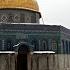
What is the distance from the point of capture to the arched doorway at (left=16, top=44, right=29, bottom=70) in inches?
791

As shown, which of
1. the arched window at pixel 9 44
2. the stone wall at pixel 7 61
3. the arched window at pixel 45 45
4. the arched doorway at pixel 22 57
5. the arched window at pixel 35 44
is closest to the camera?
the stone wall at pixel 7 61

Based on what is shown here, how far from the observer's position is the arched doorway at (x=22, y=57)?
2009 cm

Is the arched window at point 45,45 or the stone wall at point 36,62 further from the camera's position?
the arched window at point 45,45

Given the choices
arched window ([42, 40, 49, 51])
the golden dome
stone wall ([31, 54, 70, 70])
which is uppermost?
the golden dome

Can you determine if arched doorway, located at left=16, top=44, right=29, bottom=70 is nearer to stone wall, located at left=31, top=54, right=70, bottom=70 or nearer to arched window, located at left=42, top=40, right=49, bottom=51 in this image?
stone wall, located at left=31, top=54, right=70, bottom=70

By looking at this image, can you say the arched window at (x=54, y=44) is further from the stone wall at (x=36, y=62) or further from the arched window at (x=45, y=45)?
the stone wall at (x=36, y=62)

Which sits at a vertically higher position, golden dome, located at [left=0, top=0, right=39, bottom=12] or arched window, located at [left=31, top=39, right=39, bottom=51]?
golden dome, located at [left=0, top=0, right=39, bottom=12]

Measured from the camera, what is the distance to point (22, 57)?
68.6 feet

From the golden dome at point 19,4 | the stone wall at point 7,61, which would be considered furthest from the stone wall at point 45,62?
the golden dome at point 19,4

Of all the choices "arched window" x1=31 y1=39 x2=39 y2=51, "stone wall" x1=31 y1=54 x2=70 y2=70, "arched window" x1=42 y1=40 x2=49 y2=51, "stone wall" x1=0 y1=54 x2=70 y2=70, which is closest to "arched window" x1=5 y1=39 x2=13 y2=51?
"arched window" x1=31 y1=39 x2=39 y2=51

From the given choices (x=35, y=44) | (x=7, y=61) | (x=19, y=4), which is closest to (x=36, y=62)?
(x=7, y=61)

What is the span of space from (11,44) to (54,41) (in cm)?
316

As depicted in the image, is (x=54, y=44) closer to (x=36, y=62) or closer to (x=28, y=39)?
(x=28, y=39)

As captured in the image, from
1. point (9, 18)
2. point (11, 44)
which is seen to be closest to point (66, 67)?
point (11, 44)
